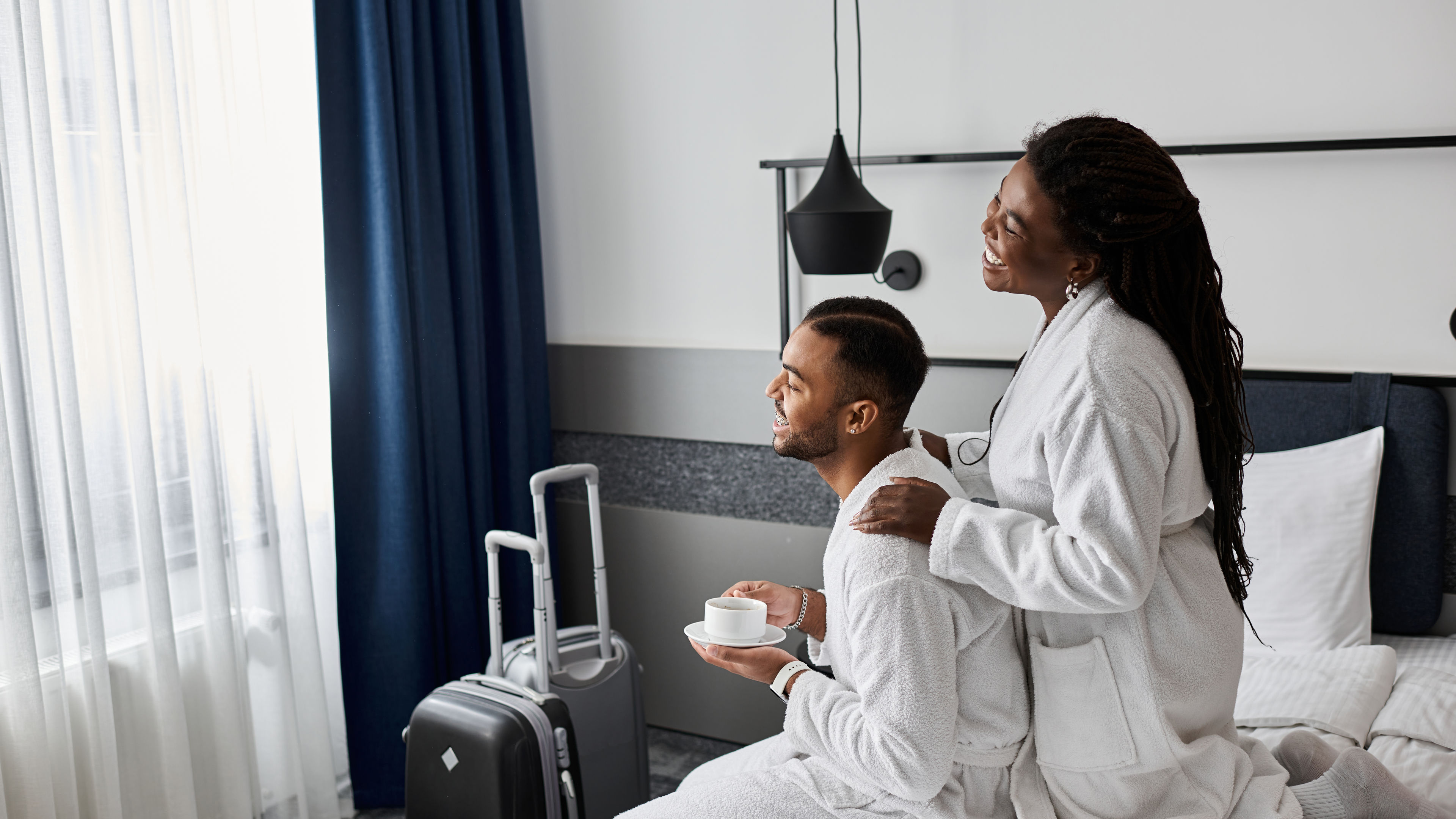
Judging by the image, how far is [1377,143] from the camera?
2031 mm

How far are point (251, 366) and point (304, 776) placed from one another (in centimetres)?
88

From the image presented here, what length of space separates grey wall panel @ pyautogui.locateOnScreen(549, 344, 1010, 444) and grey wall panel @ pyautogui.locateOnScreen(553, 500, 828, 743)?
0.74ft

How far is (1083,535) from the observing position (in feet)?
3.64

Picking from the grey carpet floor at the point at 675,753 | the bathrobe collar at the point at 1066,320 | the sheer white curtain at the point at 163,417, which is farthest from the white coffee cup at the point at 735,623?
the grey carpet floor at the point at 675,753

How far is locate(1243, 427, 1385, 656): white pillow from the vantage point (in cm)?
197

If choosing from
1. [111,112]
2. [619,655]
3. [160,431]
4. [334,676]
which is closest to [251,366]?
[160,431]

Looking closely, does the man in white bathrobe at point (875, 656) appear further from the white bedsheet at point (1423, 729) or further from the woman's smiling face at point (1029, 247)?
the white bedsheet at point (1423, 729)

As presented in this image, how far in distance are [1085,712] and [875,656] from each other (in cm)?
25

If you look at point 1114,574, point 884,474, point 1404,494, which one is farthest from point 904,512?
point 1404,494

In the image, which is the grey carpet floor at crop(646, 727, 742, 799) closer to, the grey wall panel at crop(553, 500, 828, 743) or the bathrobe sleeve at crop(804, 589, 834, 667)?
the grey wall panel at crop(553, 500, 828, 743)

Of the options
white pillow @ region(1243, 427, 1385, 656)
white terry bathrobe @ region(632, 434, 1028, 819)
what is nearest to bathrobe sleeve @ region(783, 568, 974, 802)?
white terry bathrobe @ region(632, 434, 1028, 819)

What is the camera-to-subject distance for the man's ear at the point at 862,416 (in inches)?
51.3

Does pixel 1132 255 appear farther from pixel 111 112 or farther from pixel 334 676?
pixel 334 676

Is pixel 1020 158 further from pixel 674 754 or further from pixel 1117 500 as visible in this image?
pixel 674 754
